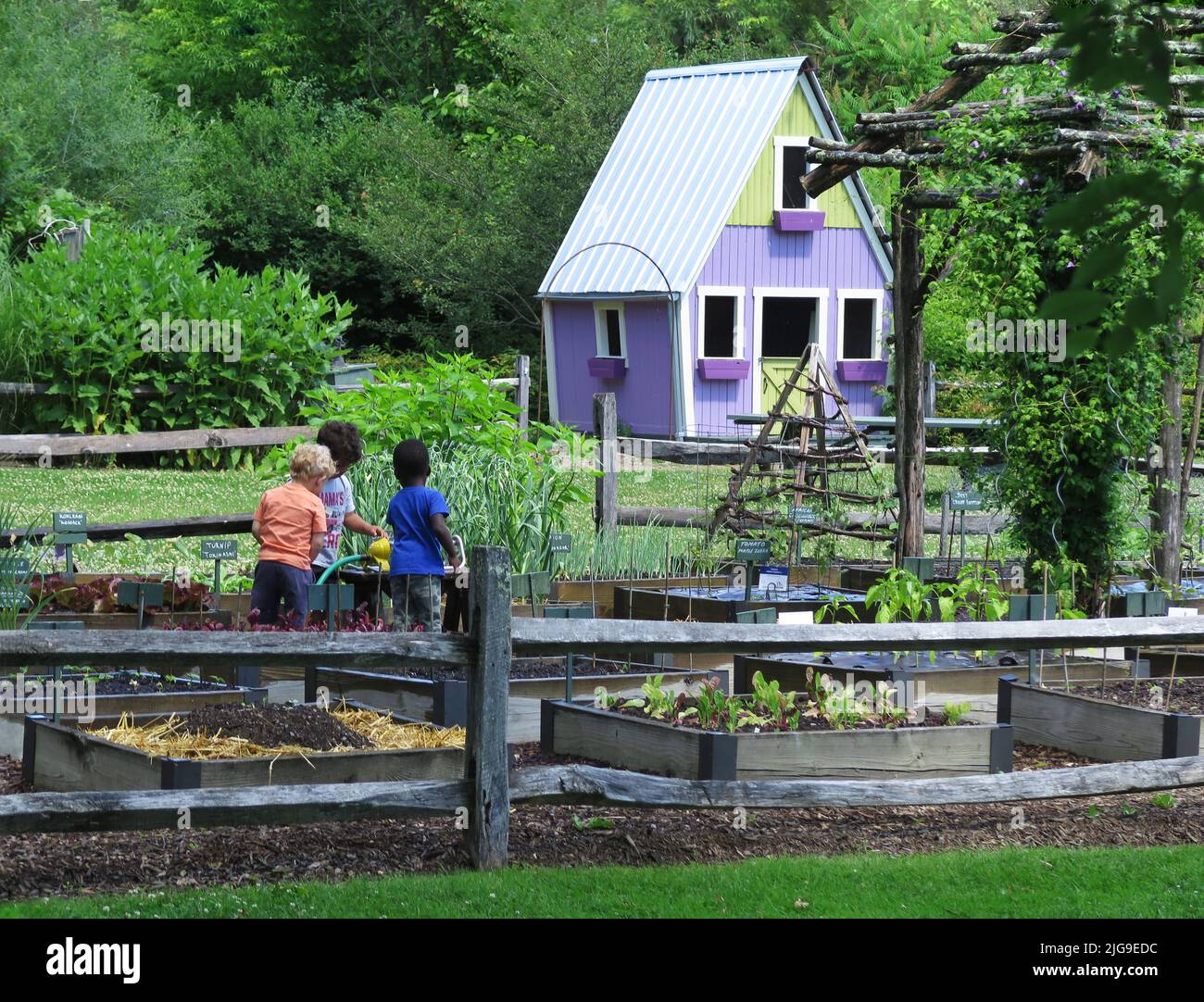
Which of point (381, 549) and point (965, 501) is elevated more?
point (965, 501)

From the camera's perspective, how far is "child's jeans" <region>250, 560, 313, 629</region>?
7.84 metres

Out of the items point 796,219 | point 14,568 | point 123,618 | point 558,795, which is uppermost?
point 796,219

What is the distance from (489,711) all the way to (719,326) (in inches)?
817

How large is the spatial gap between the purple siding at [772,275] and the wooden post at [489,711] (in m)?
19.3

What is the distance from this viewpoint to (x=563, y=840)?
5.42 metres

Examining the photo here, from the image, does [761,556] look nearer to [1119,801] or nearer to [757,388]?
[1119,801]

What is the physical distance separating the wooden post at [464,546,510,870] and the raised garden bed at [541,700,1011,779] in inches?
41.5

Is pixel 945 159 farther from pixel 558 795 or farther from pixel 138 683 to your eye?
pixel 558 795

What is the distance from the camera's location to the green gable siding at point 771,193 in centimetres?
2509

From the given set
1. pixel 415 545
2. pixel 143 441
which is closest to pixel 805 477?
pixel 415 545

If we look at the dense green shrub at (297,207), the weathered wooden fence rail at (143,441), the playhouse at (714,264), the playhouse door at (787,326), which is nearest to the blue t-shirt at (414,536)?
the weathered wooden fence rail at (143,441)

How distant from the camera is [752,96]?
25547 millimetres

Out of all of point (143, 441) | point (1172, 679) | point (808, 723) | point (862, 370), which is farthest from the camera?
point (862, 370)

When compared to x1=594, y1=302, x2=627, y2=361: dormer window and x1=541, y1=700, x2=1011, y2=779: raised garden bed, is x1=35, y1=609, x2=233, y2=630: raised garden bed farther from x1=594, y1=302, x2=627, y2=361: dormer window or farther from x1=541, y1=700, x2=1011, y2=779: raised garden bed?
x1=594, y1=302, x2=627, y2=361: dormer window
